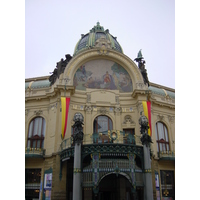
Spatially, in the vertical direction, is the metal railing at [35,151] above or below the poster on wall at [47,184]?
above

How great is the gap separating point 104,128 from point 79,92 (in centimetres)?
451

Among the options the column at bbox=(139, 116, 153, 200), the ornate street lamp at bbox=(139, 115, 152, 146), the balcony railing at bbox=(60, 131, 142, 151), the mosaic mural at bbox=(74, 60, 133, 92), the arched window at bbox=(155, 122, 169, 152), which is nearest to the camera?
the column at bbox=(139, 116, 153, 200)

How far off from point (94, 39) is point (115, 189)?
1761cm

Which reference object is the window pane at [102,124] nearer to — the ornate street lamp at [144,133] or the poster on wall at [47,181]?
the ornate street lamp at [144,133]

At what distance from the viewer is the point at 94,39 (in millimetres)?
27234

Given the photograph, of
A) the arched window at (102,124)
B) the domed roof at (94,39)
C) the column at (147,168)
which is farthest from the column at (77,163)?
the domed roof at (94,39)

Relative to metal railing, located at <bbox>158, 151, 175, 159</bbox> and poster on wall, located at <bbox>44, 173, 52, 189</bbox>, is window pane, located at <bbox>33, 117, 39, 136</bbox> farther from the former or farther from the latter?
metal railing, located at <bbox>158, 151, 175, 159</bbox>

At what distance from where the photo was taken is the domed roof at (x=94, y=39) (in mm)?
27188

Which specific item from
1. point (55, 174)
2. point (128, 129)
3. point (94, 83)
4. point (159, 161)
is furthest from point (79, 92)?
point (159, 161)

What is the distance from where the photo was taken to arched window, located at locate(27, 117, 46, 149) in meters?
21.1

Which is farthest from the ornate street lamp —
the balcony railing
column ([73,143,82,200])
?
column ([73,143,82,200])

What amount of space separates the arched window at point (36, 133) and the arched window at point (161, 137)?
12068 millimetres

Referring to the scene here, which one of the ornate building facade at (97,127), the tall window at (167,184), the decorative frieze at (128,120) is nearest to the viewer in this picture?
the ornate building facade at (97,127)

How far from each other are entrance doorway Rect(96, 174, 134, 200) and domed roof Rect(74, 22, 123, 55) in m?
15.8
